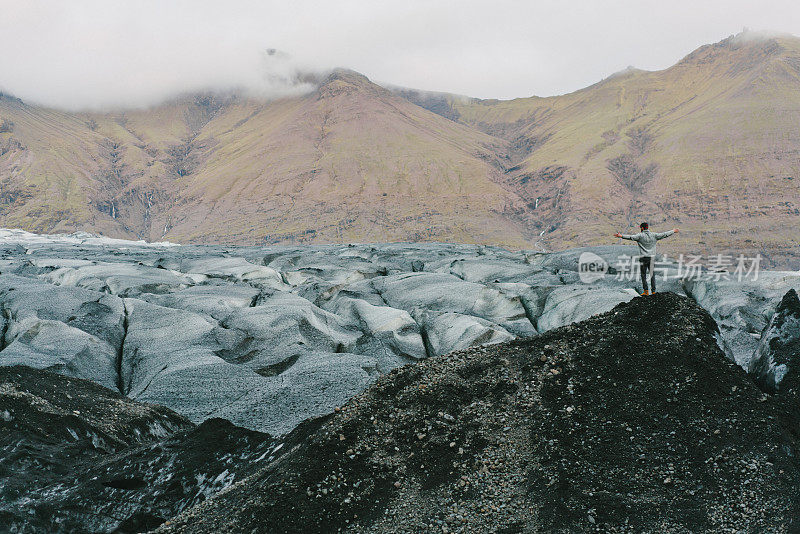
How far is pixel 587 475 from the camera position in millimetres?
8188

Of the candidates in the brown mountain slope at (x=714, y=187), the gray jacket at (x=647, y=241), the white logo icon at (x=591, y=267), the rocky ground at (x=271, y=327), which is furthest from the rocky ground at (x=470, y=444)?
the brown mountain slope at (x=714, y=187)

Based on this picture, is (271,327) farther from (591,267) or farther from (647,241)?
(591,267)

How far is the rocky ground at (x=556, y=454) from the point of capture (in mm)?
7605

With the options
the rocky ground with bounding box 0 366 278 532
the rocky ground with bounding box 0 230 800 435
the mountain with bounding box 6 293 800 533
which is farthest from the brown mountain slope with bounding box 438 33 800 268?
the rocky ground with bounding box 0 366 278 532

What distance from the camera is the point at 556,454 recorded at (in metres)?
8.70

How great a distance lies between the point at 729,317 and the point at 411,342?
62.4 feet

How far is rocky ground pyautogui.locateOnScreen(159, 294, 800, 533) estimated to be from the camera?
25.0 ft

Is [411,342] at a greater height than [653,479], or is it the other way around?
[653,479]

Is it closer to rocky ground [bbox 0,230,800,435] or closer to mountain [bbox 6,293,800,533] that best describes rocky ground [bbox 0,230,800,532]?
mountain [bbox 6,293,800,533]

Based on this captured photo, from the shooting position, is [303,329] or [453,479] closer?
[453,479]

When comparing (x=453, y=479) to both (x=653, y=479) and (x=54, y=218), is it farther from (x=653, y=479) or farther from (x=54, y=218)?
(x=54, y=218)

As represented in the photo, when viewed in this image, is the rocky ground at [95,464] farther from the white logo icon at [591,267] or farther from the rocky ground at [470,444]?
the white logo icon at [591,267]

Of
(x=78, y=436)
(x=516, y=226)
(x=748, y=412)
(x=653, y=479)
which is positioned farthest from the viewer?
(x=516, y=226)

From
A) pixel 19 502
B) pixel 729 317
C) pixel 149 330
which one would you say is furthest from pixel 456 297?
pixel 19 502
